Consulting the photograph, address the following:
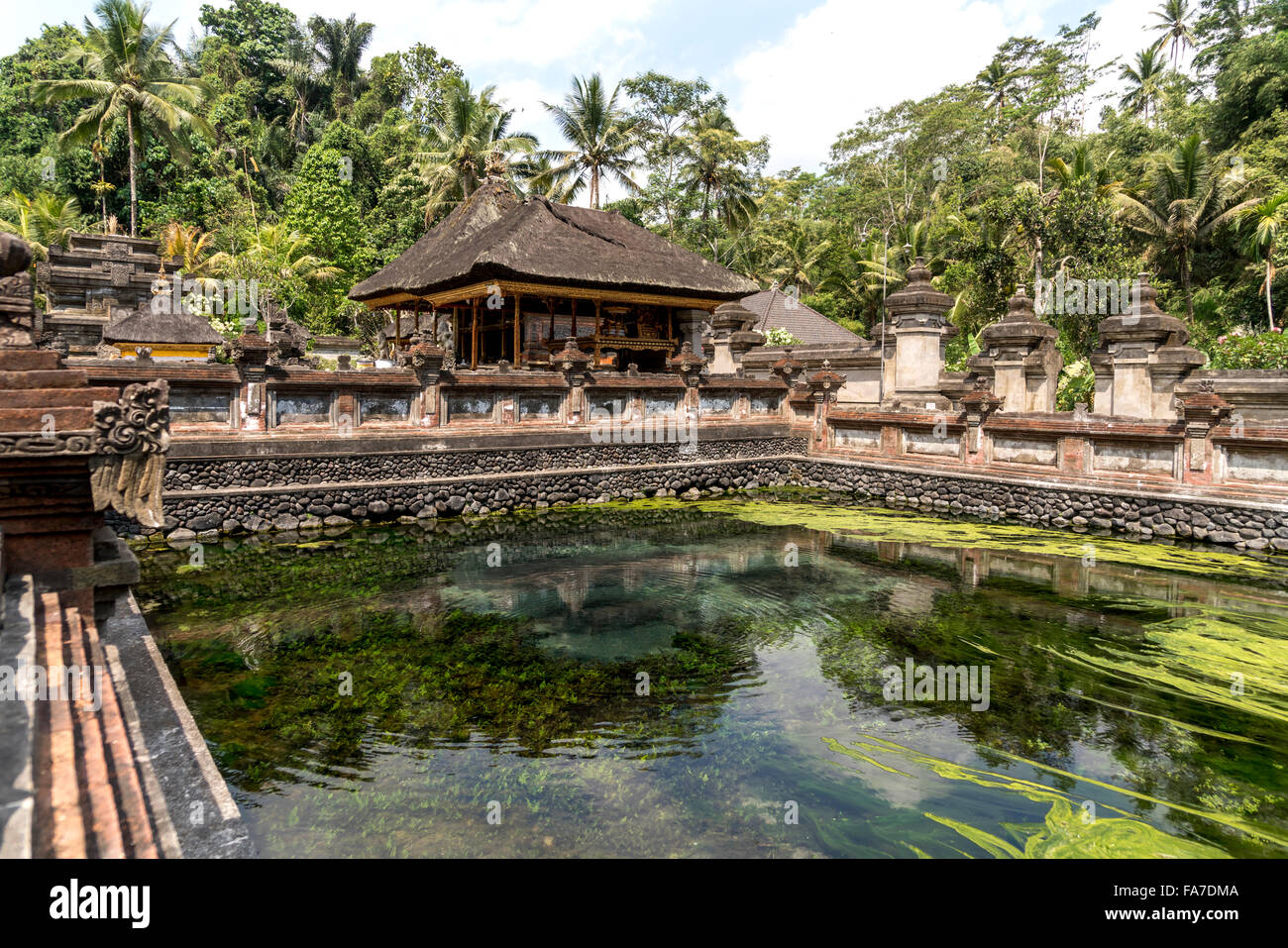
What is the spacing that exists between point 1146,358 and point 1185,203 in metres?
15.9

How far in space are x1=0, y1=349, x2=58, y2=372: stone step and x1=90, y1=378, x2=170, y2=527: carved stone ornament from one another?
804mm

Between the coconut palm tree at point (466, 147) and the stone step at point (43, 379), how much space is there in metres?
28.8

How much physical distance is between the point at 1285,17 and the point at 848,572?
111 feet

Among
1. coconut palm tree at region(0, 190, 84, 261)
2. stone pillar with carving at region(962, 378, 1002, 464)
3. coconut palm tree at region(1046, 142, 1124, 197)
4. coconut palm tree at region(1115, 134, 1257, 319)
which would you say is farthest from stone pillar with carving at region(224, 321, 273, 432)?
coconut palm tree at region(1115, 134, 1257, 319)

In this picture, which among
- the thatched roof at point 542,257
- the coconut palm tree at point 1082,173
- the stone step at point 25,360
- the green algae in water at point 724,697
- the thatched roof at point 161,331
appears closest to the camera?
the stone step at point 25,360

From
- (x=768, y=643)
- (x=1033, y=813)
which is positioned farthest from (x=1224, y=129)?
(x=1033, y=813)

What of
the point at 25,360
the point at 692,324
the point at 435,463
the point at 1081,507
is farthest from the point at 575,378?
the point at 25,360

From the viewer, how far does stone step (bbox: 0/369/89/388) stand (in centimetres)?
411

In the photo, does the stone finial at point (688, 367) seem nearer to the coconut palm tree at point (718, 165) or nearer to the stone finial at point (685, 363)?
the stone finial at point (685, 363)

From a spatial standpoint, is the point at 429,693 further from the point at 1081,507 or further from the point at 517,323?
the point at 517,323

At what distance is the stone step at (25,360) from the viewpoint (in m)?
4.32

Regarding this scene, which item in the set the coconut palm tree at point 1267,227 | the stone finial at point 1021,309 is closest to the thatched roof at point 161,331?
the stone finial at point 1021,309

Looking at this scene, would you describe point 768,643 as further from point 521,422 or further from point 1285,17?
Result: point 1285,17

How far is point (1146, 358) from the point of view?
1517 cm
